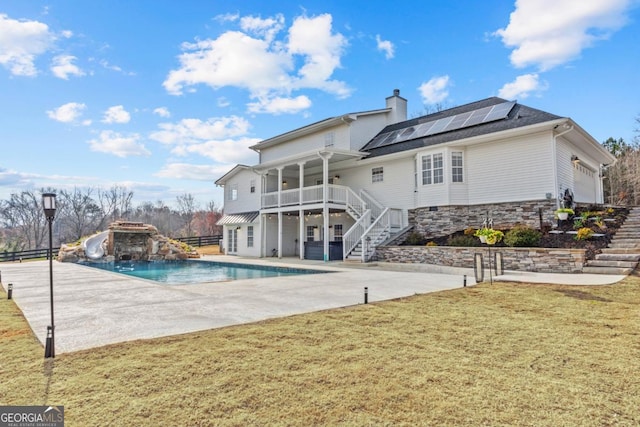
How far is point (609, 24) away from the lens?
44.9ft

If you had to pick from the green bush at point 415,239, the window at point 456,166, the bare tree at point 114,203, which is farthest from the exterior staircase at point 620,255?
the bare tree at point 114,203

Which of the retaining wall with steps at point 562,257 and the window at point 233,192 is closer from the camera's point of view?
the retaining wall with steps at point 562,257

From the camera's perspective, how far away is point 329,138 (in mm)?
21297

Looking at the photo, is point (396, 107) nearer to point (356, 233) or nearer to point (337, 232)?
point (337, 232)

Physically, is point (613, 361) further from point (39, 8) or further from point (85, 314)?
point (39, 8)

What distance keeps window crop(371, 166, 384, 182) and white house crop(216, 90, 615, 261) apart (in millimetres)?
66

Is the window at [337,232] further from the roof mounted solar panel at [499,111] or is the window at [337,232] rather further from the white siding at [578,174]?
the white siding at [578,174]

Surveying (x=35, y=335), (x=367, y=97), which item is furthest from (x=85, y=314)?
(x=367, y=97)

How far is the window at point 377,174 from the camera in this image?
1894 centimetres

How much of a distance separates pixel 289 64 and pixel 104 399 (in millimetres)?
18140

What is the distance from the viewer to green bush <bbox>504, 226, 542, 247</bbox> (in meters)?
12.4

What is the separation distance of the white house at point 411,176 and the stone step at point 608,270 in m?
3.66

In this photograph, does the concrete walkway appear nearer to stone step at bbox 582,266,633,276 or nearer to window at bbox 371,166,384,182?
stone step at bbox 582,266,633,276

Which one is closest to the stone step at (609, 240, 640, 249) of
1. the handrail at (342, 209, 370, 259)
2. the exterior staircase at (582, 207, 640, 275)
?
the exterior staircase at (582, 207, 640, 275)
